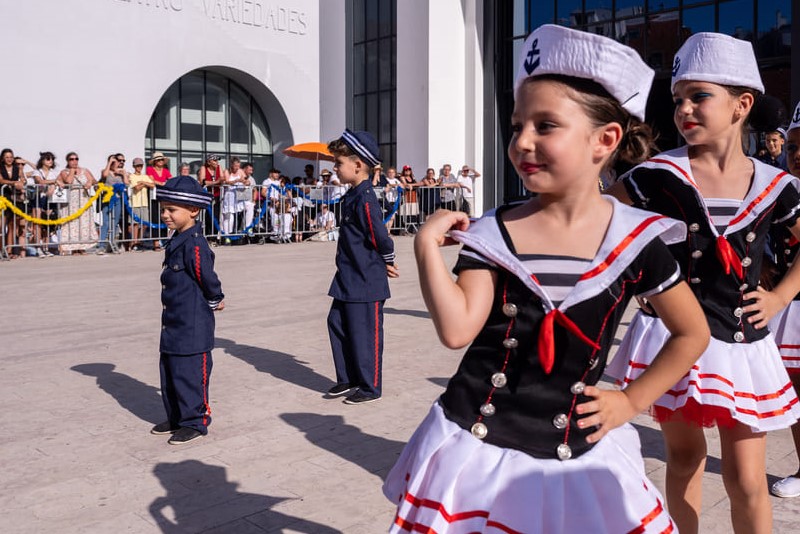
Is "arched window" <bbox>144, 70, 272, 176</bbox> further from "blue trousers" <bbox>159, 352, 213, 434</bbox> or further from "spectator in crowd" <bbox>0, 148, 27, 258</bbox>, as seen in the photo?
"blue trousers" <bbox>159, 352, 213, 434</bbox>

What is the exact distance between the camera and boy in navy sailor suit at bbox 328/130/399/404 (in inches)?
229

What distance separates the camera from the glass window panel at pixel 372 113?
28.6 metres

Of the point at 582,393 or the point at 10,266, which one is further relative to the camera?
the point at 10,266

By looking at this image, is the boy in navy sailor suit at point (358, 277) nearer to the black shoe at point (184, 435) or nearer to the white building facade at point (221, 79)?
the black shoe at point (184, 435)

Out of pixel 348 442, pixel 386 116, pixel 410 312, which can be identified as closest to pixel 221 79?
pixel 386 116

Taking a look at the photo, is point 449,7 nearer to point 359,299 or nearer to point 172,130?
point 172,130

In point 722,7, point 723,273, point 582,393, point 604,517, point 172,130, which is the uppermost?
point 722,7

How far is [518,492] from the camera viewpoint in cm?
188

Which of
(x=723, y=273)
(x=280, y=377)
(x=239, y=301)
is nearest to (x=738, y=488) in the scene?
(x=723, y=273)

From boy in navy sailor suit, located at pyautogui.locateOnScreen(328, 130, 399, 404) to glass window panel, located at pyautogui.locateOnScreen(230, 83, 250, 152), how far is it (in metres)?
20.5

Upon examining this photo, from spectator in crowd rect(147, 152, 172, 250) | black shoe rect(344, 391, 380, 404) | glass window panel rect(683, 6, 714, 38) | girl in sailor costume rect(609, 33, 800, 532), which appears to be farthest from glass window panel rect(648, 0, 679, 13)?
girl in sailor costume rect(609, 33, 800, 532)

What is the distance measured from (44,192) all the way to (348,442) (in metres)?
12.5

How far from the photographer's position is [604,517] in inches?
74.1

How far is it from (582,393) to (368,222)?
3977mm
